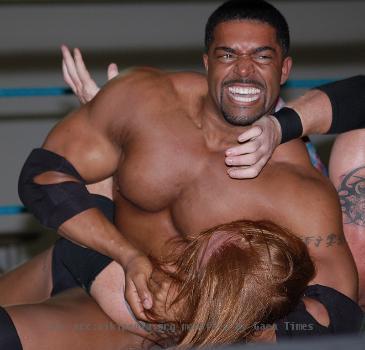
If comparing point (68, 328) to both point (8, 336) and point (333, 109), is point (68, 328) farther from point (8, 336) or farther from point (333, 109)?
point (333, 109)

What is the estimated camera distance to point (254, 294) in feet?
5.28

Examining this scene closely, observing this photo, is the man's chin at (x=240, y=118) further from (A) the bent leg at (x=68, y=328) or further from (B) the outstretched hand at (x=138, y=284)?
(A) the bent leg at (x=68, y=328)

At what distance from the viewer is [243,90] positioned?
180cm

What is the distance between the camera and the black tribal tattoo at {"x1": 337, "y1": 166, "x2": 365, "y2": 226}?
200cm

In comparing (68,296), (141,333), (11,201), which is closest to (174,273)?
(141,333)

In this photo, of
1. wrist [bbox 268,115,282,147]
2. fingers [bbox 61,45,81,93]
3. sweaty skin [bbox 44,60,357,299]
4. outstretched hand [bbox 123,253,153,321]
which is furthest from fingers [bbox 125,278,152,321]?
fingers [bbox 61,45,81,93]

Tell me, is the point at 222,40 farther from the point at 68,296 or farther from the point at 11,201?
the point at 11,201

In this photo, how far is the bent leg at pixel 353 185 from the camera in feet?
6.50

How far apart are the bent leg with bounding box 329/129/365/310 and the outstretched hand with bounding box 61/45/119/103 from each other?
0.59 meters

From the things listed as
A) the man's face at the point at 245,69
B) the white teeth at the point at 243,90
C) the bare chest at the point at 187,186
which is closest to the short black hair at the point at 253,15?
the man's face at the point at 245,69

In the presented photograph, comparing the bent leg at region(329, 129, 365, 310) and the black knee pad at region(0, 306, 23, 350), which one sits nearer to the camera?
the black knee pad at region(0, 306, 23, 350)

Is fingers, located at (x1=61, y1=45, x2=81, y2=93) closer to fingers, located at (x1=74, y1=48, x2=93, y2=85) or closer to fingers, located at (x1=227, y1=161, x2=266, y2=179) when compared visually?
fingers, located at (x1=74, y1=48, x2=93, y2=85)

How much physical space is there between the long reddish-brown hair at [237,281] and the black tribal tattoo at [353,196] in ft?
1.10

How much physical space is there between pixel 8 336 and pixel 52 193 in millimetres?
328
